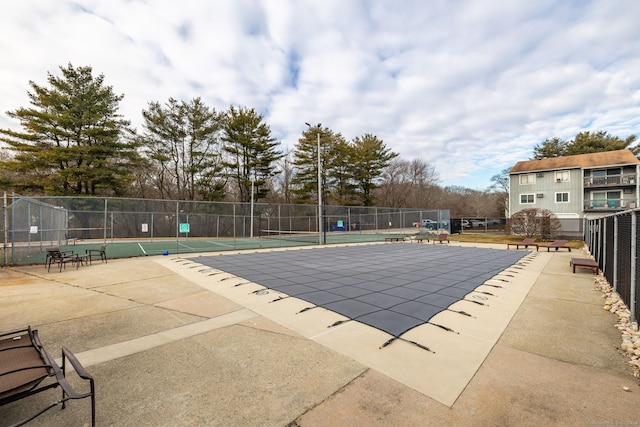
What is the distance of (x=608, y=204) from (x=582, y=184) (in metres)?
2.94

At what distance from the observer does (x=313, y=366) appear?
3.09 metres

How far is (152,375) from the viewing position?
2943mm

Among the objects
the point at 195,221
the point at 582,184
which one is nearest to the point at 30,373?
the point at 195,221

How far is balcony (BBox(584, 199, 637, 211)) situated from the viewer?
27203 millimetres

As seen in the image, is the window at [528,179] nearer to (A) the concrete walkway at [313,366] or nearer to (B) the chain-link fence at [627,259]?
(B) the chain-link fence at [627,259]

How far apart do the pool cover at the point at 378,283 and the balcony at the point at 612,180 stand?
28.1m

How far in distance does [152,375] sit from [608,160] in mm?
41222

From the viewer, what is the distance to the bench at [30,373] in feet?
6.30

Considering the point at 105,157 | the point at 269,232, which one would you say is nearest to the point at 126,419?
the point at 269,232

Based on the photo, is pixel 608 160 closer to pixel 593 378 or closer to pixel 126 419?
pixel 593 378

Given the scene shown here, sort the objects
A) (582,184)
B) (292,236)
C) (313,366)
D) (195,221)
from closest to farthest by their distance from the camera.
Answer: (313,366) → (195,221) → (292,236) → (582,184)

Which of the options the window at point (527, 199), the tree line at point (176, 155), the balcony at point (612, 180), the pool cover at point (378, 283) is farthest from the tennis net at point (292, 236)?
the balcony at point (612, 180)

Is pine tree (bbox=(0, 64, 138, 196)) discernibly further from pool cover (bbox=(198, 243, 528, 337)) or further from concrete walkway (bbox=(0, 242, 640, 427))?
concrete walkway (bbox=(0, 242, 640, 427))

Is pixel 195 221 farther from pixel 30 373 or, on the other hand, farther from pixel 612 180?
pixel 612 180
